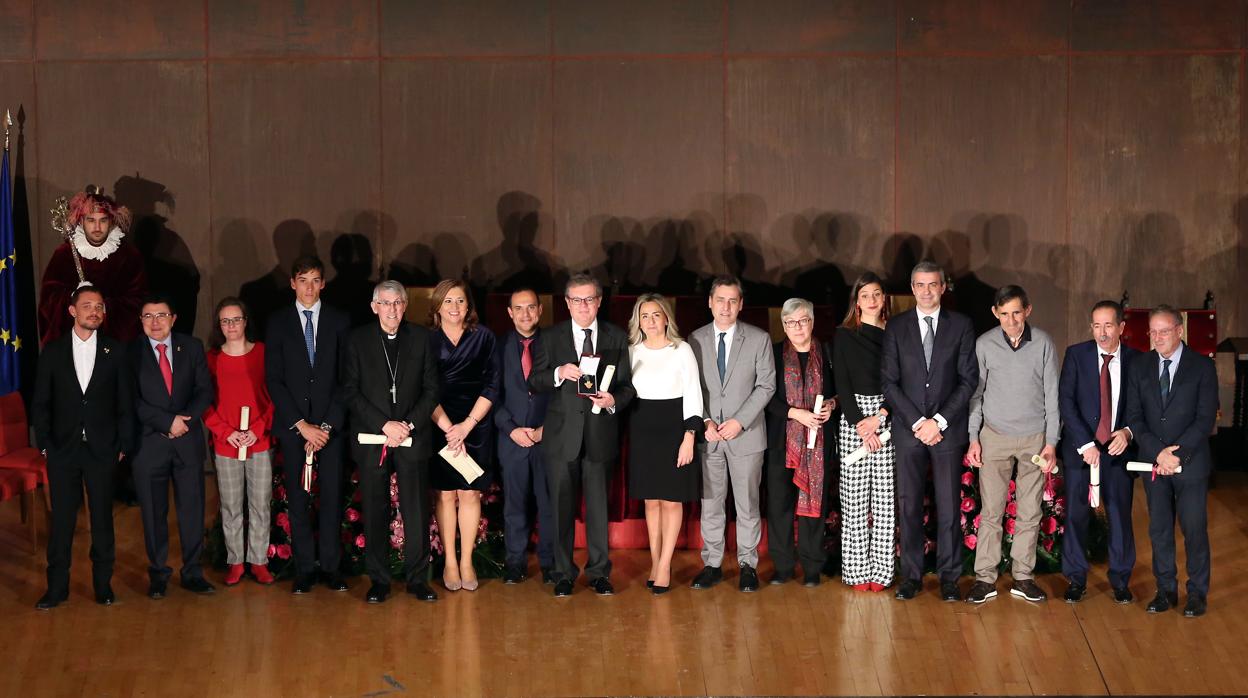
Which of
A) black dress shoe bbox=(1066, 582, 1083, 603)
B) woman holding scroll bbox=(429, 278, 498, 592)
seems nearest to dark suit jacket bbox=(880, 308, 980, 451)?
black dress shoe bbox=(1066, 582, 1083, 603)

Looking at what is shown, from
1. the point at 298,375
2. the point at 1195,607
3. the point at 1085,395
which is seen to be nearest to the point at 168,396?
the point at 298,375

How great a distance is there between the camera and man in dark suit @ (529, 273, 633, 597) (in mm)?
5859

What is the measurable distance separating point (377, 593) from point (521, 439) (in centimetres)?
90

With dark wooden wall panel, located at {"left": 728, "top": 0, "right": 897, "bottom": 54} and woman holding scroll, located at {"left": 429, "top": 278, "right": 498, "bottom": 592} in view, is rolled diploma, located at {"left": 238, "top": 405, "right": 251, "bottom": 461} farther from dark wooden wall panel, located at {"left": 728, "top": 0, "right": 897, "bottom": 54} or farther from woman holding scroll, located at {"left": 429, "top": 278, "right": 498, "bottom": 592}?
dark wooden wall panel, located at {"left": 728, "top": 0, "right": 897, "bottom": 54}

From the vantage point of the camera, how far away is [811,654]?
5.34 meters

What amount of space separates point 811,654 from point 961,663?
563 millimetres

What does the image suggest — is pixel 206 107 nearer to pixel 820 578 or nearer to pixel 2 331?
pixel 2 331

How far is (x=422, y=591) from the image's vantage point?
595cm

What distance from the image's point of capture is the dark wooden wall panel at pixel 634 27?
8070 millimetres

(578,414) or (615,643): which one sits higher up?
(578,414)

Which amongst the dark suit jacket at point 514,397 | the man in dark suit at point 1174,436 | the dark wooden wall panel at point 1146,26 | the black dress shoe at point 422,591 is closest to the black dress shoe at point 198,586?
the black dress shoe at point 422,591

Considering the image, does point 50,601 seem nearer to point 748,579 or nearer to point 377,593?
point 377,593

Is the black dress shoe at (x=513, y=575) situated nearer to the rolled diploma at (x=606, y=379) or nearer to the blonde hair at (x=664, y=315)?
the rolled diploma at (x=606, y=379)

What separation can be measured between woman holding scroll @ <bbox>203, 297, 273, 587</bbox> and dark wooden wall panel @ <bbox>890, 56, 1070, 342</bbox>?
3872 millimetres
